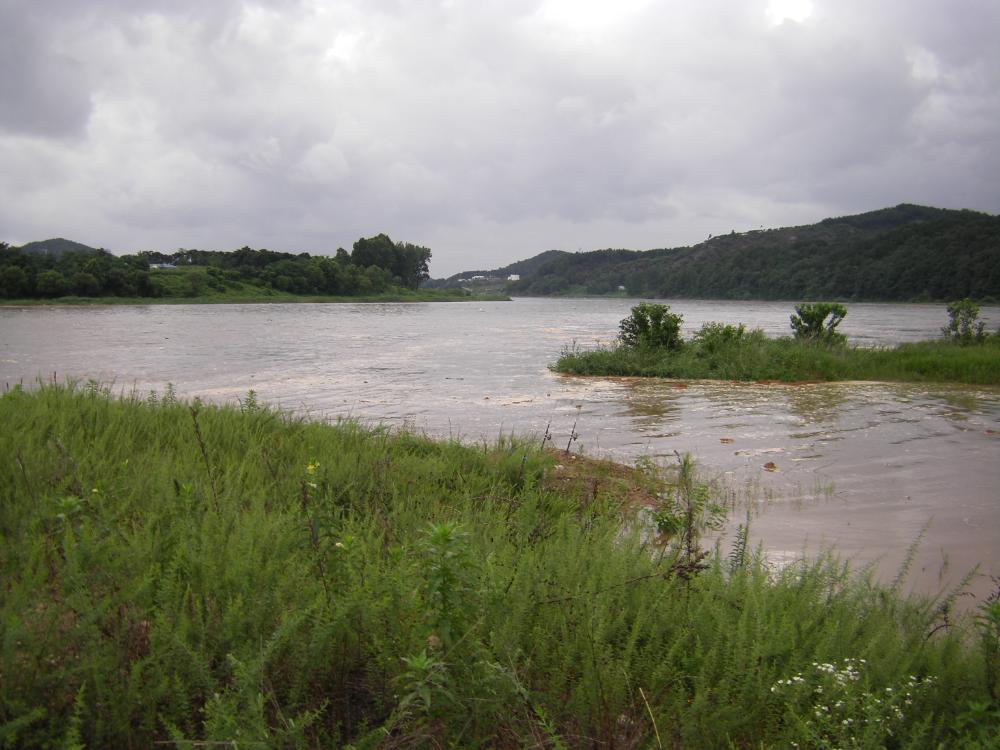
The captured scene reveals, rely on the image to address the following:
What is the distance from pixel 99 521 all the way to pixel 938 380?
61.3 ft

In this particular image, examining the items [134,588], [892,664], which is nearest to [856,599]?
[892,664]

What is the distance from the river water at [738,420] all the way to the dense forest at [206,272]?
50.2 m

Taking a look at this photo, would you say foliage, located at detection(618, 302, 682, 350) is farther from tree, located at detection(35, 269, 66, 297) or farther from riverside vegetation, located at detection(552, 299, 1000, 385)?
tree, located at detection(35, 269, 66, 297)

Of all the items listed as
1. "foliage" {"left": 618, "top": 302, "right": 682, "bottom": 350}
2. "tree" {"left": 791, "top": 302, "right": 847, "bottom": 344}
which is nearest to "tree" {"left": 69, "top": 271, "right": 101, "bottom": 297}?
"foliage" {"left": 618, "top": 302, "right": 682, "bottom": 350}

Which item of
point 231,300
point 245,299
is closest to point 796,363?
point 231,300

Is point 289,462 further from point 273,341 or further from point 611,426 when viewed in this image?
point 273,341

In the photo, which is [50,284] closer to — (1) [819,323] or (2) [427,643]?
(1) [819,323]

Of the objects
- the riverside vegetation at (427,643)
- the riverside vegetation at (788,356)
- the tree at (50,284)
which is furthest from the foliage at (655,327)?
the tree at (50,284)

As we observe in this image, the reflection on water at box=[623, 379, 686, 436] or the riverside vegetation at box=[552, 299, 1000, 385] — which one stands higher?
the riverside vegetation at box=[552, 299, 1000, 385]

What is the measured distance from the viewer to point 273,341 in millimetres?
30703

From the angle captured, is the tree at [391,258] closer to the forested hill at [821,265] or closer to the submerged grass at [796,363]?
the forested hill at [821,265]

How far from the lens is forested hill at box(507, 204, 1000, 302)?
86562 mm

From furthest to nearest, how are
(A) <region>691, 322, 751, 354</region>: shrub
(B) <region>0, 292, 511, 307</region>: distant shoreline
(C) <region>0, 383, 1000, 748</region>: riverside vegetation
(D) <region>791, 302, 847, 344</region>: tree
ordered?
(B) <region>0, 292, 511, 307</region>: distant shoreline → (D) <region>791, 302, 847, 344</region>: tree → (A) <region>691, 322, 751, 354</region>: shrub → (C) <region>0, 383, 1000, 748</region>: riverside vegetation

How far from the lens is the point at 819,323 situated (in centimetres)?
2025
